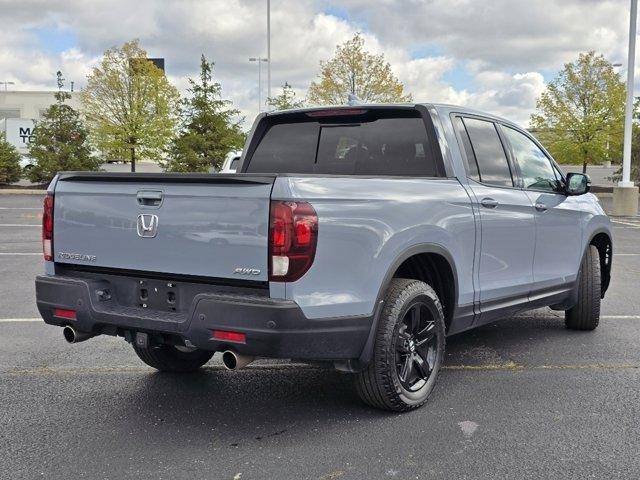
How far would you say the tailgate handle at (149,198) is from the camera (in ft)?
12.4

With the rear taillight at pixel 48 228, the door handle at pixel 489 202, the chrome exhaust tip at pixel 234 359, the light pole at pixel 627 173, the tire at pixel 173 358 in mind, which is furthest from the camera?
the light pole at pixel 627 173

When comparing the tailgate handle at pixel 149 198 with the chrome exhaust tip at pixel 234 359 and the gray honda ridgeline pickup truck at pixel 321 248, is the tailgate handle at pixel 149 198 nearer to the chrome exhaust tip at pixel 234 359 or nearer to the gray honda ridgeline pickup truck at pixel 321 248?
the gray honda ridgeline pickup truck at pixel 321 248

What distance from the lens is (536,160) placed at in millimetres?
5730

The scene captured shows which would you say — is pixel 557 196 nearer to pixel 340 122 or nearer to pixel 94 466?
pixel 340 122

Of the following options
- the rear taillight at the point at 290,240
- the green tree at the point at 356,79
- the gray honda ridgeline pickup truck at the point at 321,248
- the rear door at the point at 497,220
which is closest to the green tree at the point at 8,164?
the green tree at the point at 356,79

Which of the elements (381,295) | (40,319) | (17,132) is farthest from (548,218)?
(17,132)

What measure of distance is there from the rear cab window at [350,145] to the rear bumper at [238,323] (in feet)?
4.74

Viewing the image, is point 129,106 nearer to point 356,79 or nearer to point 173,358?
point 356,79

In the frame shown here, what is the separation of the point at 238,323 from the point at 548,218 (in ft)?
10.1

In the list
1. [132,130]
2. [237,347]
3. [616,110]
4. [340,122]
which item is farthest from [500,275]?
[132,130]

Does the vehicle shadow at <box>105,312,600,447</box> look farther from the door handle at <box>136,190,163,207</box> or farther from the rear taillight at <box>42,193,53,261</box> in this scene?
the door handle at <box>136,190,163,207</box>

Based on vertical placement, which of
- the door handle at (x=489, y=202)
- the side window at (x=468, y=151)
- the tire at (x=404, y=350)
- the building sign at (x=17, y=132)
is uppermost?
the building sign at (x=17, y=132)

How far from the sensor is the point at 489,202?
477 centimetres

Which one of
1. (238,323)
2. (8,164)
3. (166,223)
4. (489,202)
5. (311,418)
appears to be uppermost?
(8,164)
